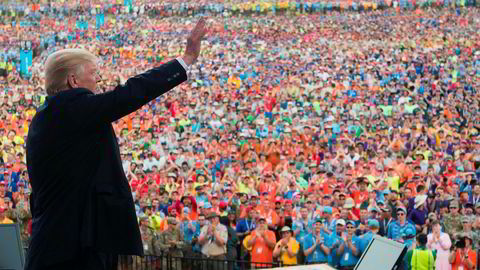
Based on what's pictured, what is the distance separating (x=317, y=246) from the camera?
10250 millimetres

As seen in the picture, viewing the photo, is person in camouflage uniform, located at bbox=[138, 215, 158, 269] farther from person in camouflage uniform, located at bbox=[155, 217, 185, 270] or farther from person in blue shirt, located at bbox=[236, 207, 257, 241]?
person in blue shirt, located at bbox=[236, 207, 257, 241]

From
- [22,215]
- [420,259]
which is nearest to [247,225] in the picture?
[420,259]

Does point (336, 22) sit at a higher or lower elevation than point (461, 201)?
higher

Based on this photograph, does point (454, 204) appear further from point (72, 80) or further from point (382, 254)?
point (72, 80)

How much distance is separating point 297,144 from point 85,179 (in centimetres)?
1440

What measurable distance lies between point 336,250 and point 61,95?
7.57m

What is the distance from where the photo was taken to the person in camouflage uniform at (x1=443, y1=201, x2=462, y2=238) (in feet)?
34.6

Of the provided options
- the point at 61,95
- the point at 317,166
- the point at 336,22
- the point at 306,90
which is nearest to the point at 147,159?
the point at 317,166

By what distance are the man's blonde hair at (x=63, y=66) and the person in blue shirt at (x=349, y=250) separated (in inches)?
290

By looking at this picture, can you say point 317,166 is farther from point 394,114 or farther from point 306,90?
point 306,90

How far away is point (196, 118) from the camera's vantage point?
69.8 ft

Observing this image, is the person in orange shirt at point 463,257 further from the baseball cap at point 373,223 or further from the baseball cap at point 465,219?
the baseball cap at point 373,223

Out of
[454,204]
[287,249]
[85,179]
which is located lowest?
[287,249]

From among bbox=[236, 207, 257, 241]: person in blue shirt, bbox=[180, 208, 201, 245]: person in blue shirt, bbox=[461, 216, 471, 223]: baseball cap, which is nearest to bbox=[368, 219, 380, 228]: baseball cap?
bbox=[461, 216, 471, 223]: baseball cap
